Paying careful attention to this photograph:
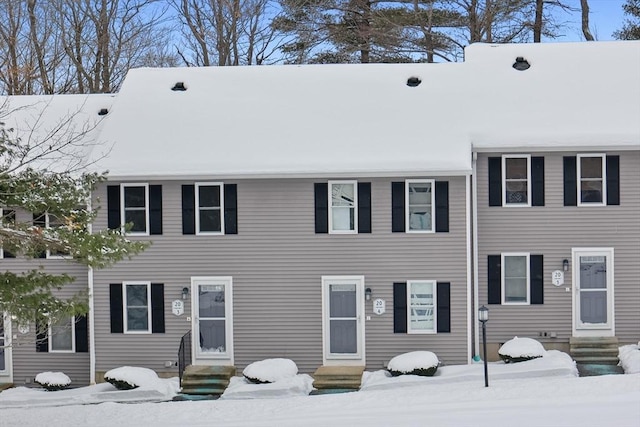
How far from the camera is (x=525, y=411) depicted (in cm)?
1457

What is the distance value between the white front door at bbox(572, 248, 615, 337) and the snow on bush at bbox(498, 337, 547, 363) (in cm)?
150

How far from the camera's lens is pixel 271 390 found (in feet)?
57.8

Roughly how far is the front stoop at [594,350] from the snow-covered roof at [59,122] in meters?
12.3

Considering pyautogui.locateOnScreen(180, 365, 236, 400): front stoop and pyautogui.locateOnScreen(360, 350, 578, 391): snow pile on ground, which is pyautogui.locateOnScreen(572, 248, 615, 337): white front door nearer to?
pyautogui.locateOnScreen(360, 350, 578, 391): snow pile on ground

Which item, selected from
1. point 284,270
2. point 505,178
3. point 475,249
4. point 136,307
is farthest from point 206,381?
point 505,178

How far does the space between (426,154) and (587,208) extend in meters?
4.01

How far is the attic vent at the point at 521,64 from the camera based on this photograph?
21734 mm

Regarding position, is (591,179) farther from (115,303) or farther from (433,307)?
(115,303)

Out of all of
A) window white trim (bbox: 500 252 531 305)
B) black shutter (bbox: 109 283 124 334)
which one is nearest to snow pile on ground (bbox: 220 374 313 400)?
black shutter (bbox: 109 283 124 334)

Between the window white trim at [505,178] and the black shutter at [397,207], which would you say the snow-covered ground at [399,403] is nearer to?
the black shutter at [397,207]

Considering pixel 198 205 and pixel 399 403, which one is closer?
pixel 399 403

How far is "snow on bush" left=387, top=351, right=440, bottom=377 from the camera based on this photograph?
17844mm

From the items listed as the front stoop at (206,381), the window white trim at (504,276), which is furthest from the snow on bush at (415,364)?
the front stoop at (206,381)

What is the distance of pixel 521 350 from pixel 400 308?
110 inches
